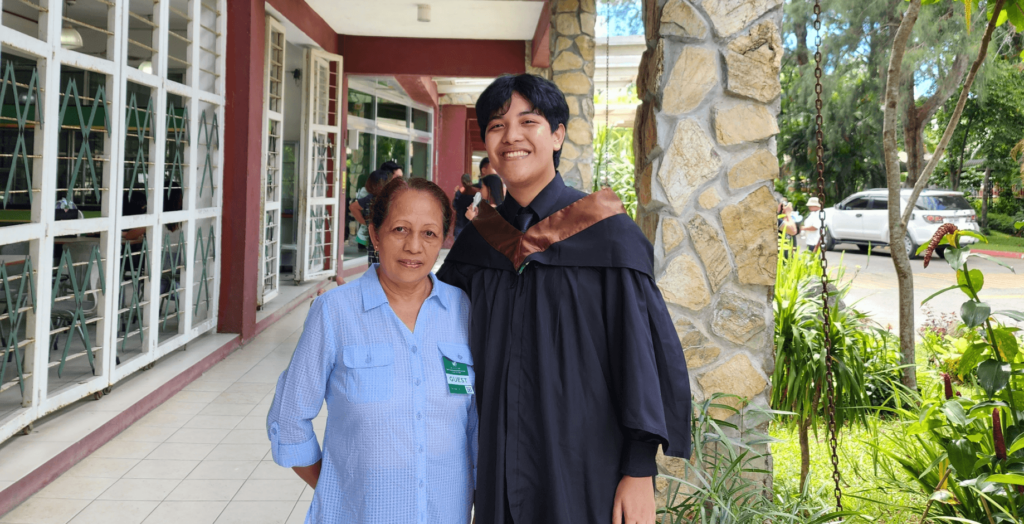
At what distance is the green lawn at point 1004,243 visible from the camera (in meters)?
18.1

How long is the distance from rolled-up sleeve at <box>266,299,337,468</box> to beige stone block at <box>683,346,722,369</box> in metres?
1.70

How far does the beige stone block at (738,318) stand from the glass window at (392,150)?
452 inches

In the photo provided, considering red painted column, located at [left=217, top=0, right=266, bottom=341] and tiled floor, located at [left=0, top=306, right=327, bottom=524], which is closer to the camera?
tiled floor, located at [left=0, top=306, right=327, bottom=524]

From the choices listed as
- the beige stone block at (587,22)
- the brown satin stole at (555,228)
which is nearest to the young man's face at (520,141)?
the brown satin stole at (555,228)

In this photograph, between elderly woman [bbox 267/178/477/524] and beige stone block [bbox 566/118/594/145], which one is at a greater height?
beige stone block [bbox 566/118/594/145]

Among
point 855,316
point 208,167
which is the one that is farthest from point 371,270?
point 208,167

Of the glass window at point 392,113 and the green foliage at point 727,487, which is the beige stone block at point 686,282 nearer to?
the green foliage at point 727,487

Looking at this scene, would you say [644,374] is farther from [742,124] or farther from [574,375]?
[742,124]

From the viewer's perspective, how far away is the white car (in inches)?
609

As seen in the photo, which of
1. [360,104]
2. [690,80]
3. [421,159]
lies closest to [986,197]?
[421,159]

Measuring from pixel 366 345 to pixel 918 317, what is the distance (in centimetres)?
917

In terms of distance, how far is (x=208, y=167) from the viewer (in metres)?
6.27

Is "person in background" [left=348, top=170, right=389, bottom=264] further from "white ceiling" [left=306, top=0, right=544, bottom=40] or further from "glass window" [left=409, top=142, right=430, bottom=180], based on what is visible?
"glass window" [left=409, top=142, right=430, bottom=180]

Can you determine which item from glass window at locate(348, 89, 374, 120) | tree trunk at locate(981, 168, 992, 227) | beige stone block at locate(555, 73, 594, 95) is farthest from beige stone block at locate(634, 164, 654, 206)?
tree trunk at locate(981, 168, 992, 227)
